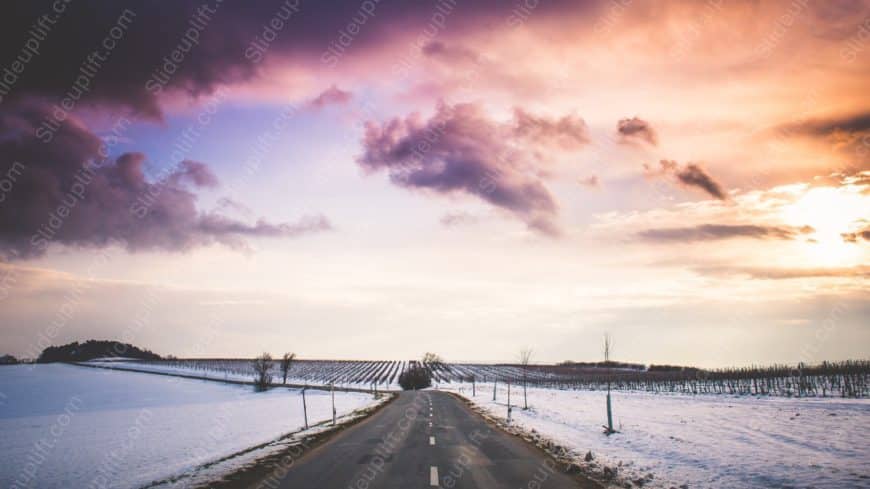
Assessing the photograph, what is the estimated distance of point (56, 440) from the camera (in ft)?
99.3

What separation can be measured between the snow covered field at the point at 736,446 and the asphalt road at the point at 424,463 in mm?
2289

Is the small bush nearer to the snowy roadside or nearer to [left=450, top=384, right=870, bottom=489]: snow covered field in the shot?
[left=450, top=384, right=870, bottom=489]: snow covered field

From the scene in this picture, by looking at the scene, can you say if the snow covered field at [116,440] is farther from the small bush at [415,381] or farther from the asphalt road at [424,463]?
the small bush at [415,381]

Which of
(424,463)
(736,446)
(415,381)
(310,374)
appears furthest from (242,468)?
(310,374)

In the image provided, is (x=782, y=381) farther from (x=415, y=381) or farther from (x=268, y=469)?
(x=268, y=469)

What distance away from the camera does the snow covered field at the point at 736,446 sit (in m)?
12.1

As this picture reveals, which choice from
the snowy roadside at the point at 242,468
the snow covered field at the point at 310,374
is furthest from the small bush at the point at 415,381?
the snowy roadside at the point at 242,468

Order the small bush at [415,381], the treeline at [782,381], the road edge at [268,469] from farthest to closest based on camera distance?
the small bush at [415,381] < the treeline at [782,381] < the road edge at [268,469]

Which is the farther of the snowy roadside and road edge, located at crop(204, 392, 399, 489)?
the snowy roadside

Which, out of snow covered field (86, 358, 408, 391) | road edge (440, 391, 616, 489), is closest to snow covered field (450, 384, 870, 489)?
road edge (440, 391, 616, 489)

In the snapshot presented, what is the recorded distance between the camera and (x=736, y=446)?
17.2 meters

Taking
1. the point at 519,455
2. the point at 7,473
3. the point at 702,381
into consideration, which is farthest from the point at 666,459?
the point at 702,381

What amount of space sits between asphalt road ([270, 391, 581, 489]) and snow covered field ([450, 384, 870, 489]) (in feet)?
7.51

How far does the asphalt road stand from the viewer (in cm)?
1117
